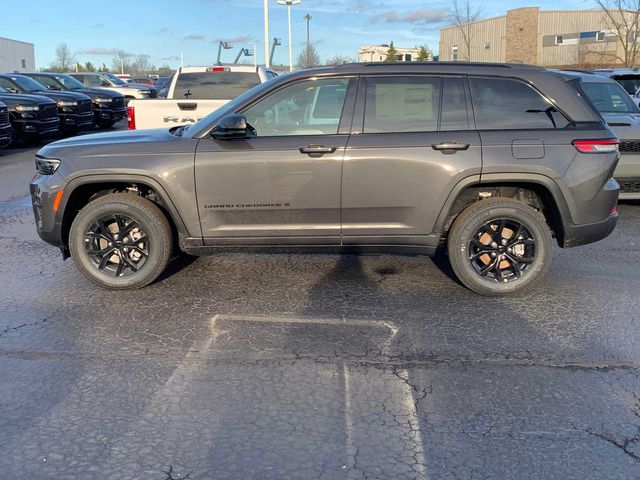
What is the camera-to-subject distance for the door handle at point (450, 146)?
4.67m

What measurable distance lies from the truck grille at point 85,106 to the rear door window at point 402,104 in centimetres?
1485

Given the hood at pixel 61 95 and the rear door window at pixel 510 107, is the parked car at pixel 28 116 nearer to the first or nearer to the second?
Answer: the hood at pixel 61 95

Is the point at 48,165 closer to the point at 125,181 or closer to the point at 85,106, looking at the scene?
the point at 125,181

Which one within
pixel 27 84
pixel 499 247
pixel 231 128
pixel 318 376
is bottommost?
pixel 318 376

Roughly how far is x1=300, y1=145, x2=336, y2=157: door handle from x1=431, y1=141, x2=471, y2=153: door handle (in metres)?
0.82

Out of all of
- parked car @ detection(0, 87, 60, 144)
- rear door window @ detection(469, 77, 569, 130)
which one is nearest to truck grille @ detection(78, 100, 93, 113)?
parked car @ detection(0, 87, 60, 144)

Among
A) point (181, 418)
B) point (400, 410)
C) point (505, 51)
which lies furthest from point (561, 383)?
point (505, 51)

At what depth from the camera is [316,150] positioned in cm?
468

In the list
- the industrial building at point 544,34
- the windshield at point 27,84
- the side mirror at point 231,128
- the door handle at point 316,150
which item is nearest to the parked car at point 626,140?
the door handle at point 316,150

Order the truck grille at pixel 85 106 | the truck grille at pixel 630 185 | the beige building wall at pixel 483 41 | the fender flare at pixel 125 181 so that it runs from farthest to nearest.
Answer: the beige building wall at pixel 483 41, the truck grille at pixel 85 106, the truck grille at pixel 630 185, the fender flare at pixel 125 181

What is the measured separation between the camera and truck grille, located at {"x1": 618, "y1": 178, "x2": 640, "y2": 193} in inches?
298

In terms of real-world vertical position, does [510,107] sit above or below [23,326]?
above

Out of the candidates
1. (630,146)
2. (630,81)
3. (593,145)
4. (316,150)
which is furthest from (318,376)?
(630,81)

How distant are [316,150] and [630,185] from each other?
4.99m
